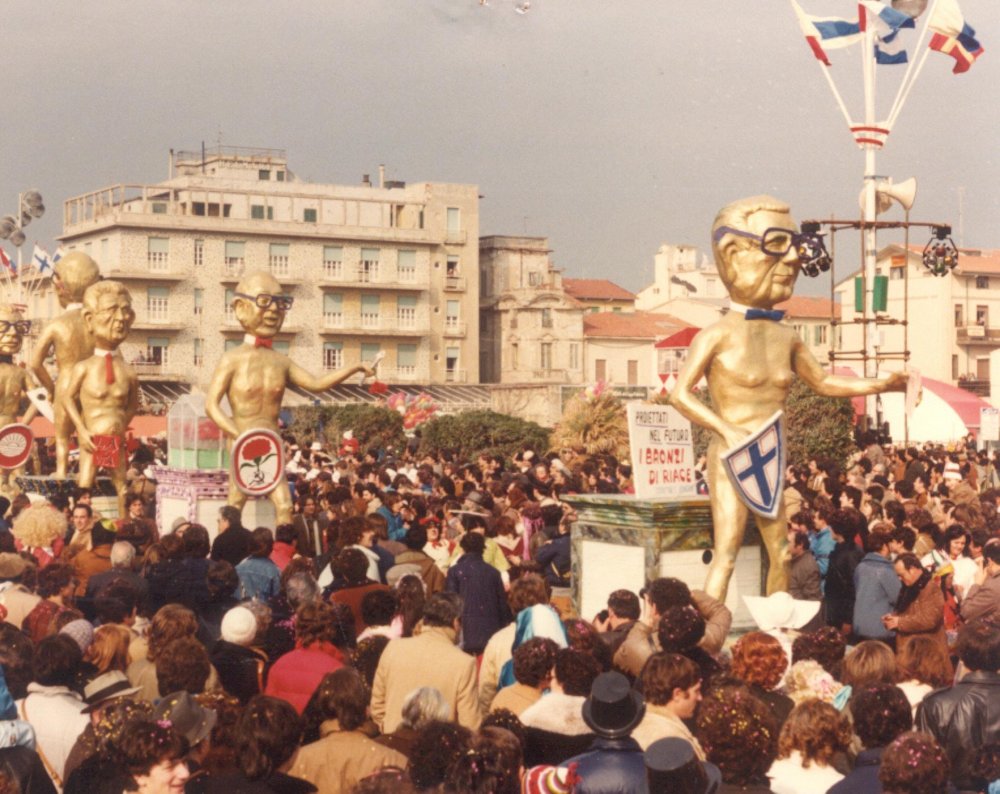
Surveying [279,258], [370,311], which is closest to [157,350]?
[279,258]

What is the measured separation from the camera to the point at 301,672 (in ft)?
23.2

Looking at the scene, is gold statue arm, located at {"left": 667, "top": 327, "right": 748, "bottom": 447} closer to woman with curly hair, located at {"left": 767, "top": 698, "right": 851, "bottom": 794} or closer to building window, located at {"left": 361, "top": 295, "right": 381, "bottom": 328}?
woman with curly hair, located at {"left": 767, "top": 698, "right": 851, "bottom": 794}

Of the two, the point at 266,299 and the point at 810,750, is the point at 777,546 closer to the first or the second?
the point at 810,750

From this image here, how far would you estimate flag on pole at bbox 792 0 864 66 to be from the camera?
3053cm

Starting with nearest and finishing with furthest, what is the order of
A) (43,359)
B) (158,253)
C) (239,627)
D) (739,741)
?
(739,741)
(239,627)
(43,359)
(158,253)

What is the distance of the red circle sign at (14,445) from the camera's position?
17.8 metres

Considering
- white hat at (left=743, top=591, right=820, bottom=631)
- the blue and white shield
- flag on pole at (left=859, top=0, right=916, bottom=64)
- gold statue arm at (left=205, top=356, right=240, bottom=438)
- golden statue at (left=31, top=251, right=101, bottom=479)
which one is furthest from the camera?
flag on pole at (left=859, top=0, right=916, bottom=64)

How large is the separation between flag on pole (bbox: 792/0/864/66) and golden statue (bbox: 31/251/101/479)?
674 inches

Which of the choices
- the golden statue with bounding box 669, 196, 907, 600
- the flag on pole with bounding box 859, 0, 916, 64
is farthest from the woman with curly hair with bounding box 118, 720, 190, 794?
the flag on pole with bounding box 859, 0, 916, 64

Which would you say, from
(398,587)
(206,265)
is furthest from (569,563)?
(206,265)

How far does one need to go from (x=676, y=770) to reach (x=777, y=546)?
619 centimetres

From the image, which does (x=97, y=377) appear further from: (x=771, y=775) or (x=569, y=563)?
(x=771, y=775)

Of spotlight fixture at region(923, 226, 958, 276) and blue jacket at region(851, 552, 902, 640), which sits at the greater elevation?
spotlight fixture at region(923, 226, 958, 276)

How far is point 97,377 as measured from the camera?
1688 centimetres
